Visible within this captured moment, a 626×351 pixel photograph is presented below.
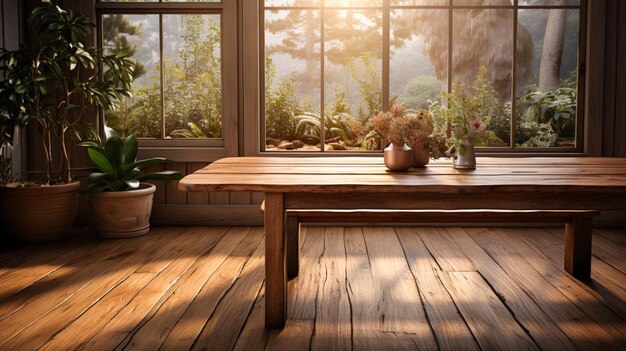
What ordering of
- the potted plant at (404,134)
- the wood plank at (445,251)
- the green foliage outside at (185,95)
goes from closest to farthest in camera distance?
the potted plant at (404,134) < the wood plank at (445,251) < the green foliage outside at (185,95)

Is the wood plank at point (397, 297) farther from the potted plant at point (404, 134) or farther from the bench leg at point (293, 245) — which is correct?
the potted plant at point (404, 134)

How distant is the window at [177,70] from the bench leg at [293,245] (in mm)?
1712

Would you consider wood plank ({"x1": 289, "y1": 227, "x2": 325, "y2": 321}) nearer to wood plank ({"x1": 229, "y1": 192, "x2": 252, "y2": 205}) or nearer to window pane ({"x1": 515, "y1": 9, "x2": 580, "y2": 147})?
wood plank ({"x1": 229, "y1": 192, "x2": 252, "y2": 205})

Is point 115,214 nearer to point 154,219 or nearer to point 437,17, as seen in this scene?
point 154,219

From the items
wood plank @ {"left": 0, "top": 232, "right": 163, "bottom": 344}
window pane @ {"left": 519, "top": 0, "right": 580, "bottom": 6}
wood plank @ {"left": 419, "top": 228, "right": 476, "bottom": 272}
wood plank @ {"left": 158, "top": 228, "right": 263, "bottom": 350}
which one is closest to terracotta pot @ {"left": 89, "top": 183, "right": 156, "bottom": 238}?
wood plank @ {"left": 0, "top": 232, "right": 163, "bottom": 344}

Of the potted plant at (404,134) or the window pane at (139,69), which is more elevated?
Result: the window pane at (139,69)

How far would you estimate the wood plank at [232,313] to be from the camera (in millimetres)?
2482

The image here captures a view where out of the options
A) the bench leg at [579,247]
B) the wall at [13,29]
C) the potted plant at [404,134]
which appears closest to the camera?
the potted plant at [404,134]

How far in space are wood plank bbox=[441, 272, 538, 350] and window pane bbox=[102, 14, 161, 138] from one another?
9.08ft

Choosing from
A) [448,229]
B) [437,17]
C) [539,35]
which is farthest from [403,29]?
[448,229]

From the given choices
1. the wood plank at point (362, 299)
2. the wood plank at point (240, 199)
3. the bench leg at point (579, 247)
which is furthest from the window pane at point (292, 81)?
the bench leg at point (579, 247)

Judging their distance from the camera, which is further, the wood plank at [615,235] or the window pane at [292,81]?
the window pane at [292,81]

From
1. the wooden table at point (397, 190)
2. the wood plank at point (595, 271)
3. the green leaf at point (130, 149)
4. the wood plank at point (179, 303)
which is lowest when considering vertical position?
the wood plank at point (179, 303)

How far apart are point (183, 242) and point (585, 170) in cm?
267
